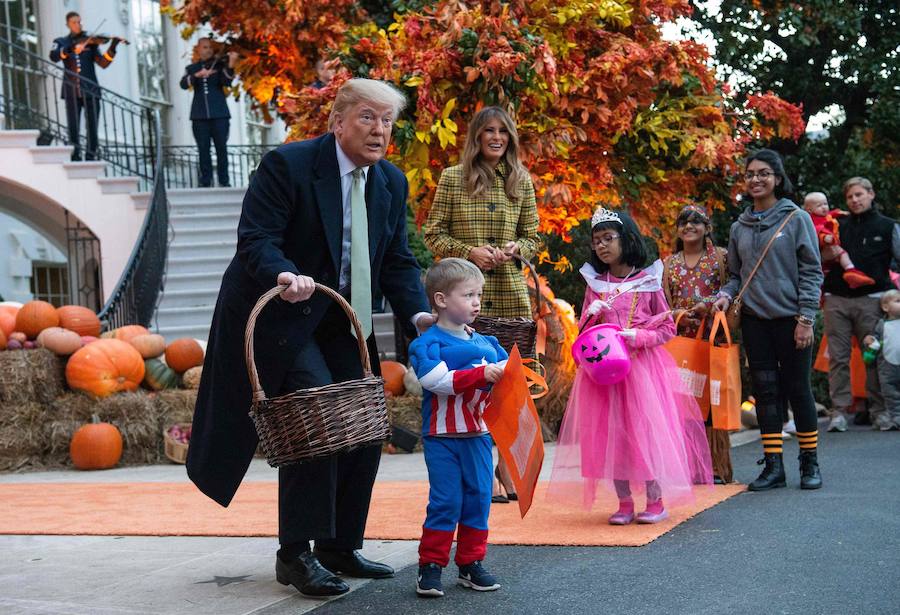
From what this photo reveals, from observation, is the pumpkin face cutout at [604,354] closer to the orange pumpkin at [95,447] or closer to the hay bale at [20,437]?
the orange pumpkin at [95,447]

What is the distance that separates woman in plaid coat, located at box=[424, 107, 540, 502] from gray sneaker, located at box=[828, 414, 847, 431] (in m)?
4.55

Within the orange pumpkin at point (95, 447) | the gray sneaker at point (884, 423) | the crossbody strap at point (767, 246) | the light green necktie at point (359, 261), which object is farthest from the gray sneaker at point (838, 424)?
the light green necktie at point (359, 261)

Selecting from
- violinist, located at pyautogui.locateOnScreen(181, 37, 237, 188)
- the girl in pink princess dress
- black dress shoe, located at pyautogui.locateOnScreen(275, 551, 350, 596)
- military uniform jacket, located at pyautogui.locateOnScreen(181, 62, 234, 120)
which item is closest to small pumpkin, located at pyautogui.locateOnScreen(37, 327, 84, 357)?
violinist, located at pyautogui.locateOnScreen(181, 37, 237, 188)

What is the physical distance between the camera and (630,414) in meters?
5.41

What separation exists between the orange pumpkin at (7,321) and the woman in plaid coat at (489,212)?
483 cm

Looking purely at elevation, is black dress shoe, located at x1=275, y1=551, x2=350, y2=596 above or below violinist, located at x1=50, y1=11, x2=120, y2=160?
below

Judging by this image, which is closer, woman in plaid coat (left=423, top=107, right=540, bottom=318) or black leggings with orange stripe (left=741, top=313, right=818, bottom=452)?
woman in plaid coat (left=423, top=107, right=540, bottom=318)

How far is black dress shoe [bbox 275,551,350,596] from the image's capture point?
4.00 metres

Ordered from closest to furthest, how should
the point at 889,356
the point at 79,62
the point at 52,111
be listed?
the point at 889,356 < the point at 79,62 < the point at 52,111

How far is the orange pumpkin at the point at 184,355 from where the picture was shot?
960 cm

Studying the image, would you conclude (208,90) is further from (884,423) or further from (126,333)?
(884,423)

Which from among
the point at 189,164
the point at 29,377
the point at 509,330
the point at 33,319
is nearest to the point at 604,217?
the point at 509,330

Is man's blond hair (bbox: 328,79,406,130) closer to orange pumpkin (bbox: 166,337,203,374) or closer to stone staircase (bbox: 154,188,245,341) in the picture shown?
orange pumpkin (bbox: 166,337,203,374)

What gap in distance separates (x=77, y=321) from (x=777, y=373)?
19.3 ft
